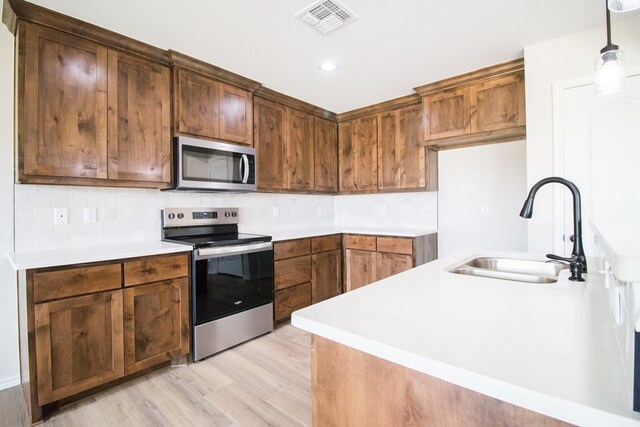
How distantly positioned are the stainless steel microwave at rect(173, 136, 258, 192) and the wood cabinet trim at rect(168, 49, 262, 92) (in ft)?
1.87

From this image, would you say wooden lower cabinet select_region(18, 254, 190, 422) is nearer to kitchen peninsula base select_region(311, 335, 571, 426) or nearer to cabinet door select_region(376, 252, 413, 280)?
kitchen peninsula base select_region(311, 335, 571, 426)

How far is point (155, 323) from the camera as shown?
2059 millimetres

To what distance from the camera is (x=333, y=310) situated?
0.87m

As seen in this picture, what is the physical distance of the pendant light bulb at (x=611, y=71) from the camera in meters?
1.19

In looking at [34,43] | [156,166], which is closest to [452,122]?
[156,166]

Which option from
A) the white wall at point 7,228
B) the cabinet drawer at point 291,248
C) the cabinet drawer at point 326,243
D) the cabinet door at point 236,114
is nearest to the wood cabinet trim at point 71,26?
the white wall at point 7,228

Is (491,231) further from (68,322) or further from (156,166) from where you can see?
(68,322)

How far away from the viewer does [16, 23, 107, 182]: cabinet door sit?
180 centimetres

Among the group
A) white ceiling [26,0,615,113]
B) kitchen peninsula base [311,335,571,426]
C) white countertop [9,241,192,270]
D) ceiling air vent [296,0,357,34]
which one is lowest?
kitchen peninsula base [311,335,571,426]

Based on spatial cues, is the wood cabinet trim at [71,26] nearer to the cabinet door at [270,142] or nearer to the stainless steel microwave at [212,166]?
the stainless steel microwave at [212,166]

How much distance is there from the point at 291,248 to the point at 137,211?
1.34m

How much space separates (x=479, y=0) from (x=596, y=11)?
2.61 ft

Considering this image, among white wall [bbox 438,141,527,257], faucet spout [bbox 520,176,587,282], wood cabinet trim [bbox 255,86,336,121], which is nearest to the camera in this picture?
faucet spout [bbox 520,176,587,282]

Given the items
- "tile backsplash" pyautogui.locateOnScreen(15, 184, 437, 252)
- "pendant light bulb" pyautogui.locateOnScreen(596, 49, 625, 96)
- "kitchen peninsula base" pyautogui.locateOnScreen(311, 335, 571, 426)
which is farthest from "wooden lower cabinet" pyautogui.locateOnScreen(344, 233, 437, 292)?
"kitchen peninsula base" pyautogui.locateOnScreen(311, 335, 571, 426)
